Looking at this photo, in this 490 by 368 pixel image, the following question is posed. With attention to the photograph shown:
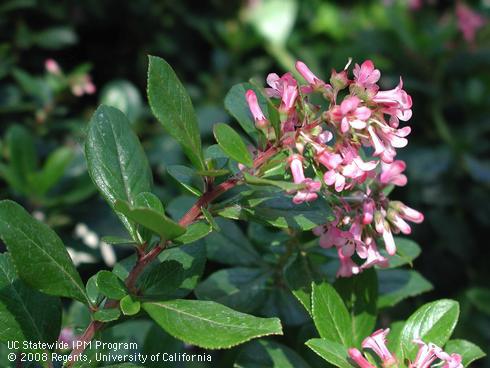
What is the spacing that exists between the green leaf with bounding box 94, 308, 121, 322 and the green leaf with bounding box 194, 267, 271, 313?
0.27 metres

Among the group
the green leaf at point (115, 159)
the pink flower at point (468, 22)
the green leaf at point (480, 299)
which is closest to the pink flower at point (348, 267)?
the green leaf at point (115, 159)

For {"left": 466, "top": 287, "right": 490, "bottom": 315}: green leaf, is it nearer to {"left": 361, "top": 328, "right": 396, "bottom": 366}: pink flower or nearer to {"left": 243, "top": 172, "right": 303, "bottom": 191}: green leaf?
{"left": 361, "top": 328, "right": 396, "bottom": 366}: pink flower

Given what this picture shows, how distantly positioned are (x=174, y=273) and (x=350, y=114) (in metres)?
0.33

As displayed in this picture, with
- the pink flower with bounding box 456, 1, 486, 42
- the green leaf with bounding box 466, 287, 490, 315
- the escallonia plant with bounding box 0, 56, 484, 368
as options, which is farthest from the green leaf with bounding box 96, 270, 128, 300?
the pink flower with bounding box 456, 1, 486, 42

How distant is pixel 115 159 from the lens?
100 cm

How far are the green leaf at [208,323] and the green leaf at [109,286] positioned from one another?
39 mm

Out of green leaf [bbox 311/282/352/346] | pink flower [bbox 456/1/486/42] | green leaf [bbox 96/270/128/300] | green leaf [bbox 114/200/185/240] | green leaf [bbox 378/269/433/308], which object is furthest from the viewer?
pink flower [bbox 456/1/486/42]

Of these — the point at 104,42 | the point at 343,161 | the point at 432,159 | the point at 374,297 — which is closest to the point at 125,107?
the point at 104,42

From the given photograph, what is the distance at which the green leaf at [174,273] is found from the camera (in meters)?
0.95

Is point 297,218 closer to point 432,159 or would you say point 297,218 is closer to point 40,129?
point 40,129

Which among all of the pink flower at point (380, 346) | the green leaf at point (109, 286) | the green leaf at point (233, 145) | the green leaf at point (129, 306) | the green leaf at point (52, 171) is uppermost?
the green leaf at point (233, 145)

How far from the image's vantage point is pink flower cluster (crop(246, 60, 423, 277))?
88cm

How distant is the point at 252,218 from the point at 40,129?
1.33m

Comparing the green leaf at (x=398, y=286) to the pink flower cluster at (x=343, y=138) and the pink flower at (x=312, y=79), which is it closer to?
the pink flower cluster at (x=343, y=138)
